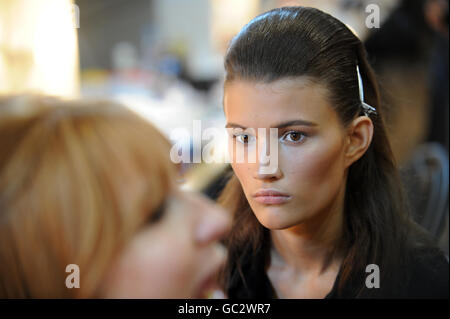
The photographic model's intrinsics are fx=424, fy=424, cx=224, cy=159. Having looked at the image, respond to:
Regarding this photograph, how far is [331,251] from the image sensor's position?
2.44ft

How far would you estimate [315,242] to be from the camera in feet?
2.43

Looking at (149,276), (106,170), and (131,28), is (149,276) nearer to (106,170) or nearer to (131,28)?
(106,170)

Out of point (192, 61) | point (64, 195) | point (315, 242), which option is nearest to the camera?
point (64, 195)

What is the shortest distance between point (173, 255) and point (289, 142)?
25 cm

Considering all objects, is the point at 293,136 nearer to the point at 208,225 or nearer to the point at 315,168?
the point at 315,168

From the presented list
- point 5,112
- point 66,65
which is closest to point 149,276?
point 5,112

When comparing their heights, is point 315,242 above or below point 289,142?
below

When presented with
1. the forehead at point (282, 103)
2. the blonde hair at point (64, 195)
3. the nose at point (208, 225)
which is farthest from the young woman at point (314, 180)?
the blonde hair at point (64, 195)

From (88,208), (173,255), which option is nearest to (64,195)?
(88,208)

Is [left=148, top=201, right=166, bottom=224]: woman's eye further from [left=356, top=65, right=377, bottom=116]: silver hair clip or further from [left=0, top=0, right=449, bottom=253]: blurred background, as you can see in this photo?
[left=356, top=65, right=377, bottom=116]: silver hair clip

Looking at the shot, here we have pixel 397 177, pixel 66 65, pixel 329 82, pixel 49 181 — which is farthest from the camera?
pixel 66 65

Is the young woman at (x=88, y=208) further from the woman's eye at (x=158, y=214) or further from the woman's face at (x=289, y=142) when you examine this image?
the woman's face at (x=289, y=142)

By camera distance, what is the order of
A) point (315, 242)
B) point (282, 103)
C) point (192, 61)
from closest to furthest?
point (282, 103) → point (315, 242) → point (192, 61)

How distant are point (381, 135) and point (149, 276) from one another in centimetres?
46
